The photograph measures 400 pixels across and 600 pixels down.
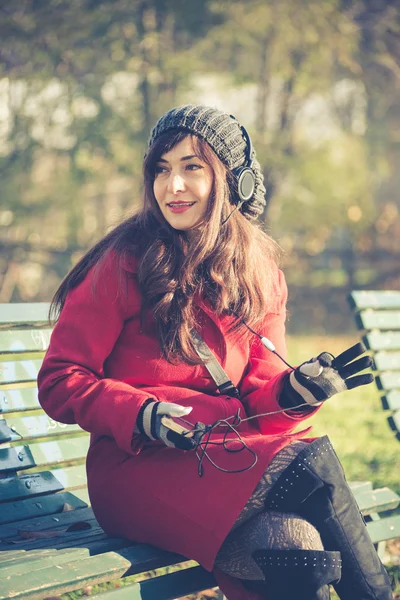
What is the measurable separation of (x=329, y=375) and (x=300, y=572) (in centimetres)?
62

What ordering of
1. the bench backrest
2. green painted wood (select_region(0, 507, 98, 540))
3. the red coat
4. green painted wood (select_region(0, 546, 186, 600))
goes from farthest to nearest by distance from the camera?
the bench backrest < green painted wood (select_region(0, 507, 98, 540)) < the red coat < green painted wood (select_region(0, 546, 186, 600))

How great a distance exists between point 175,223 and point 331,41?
8.81 m

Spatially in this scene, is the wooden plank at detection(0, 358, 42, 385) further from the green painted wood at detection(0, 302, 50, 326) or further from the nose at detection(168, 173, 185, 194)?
the nose at detection(168, 173, 185, 194)

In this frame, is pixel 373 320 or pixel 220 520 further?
pixel 373 320

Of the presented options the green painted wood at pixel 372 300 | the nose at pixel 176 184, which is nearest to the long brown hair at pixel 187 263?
the nose at pixel 176 184

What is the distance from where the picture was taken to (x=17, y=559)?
2.36 meters

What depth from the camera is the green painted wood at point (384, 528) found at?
3.16m

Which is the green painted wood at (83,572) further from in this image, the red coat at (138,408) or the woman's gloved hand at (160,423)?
the woman's gloved hand at (160,423)

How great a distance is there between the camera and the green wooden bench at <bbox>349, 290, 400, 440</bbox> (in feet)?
13.3

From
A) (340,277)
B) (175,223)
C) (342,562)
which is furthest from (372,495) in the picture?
(340,277)

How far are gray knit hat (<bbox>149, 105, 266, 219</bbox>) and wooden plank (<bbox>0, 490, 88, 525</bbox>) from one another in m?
1.38

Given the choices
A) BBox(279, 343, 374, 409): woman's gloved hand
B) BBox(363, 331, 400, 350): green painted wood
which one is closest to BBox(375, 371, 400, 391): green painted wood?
BBox(363, 331, 400, 350): green painted wood

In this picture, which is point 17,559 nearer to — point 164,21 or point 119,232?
point 119,232

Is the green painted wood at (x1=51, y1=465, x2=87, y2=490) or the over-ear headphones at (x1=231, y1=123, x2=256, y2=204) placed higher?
the over-ear headphones at (x1=231, y1=123, x2=256, y2=204)
